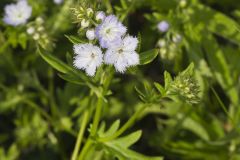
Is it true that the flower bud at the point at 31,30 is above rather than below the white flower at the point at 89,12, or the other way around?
below

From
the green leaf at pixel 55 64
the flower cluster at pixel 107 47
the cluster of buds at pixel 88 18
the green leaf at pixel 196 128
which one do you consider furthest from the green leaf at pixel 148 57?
the green leaf at pixel 196 128

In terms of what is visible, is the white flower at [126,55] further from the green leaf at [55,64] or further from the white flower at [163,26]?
the white flower at [163,26]

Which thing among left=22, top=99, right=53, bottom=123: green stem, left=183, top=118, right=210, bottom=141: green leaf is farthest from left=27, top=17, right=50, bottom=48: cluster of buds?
left=183, top=118, right=210, bottom=141: green leaf

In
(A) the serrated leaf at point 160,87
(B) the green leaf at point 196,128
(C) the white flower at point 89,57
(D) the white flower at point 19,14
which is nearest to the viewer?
(C) the white flower at point 89,57

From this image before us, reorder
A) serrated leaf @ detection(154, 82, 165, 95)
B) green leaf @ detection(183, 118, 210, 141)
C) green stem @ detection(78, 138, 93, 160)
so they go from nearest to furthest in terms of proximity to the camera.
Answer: serrated leaf @ detection(154, 82, 165, 95), green stem @ detection(78, 138, 93, 160), green leaf @ detection(183, 118, 210, 141)

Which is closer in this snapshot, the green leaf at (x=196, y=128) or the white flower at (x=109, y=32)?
the white flower at (x=109, y=32)

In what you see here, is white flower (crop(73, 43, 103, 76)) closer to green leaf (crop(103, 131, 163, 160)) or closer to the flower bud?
green leaf (crop(103, 131, 163, 160))
